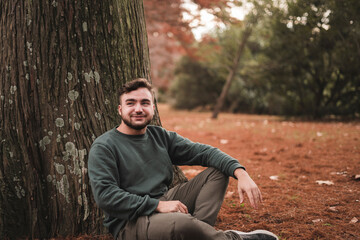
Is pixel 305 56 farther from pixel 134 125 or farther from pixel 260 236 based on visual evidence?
pixel 134 125

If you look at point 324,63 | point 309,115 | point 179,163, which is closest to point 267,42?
point 324,63

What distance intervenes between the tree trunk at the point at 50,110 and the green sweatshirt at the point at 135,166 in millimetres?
448

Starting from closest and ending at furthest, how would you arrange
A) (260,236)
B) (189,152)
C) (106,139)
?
(106,139), (260,236), (189,152)

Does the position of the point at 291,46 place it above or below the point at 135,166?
above

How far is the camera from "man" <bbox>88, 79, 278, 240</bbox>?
6.07 feet

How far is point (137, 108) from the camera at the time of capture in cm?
213

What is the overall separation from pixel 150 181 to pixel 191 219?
451mm

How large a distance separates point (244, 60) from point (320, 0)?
7.89m

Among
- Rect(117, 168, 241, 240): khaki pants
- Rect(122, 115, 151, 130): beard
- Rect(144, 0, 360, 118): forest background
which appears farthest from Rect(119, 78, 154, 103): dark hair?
Rect(144, 0, 360, 118): forest background

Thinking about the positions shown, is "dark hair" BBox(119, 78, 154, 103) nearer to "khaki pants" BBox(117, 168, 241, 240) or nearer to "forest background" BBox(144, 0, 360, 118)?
"khaki pants" BBox(117, 168, 241, 240)

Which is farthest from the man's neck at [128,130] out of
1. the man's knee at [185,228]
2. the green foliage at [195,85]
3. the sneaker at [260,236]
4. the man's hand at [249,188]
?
the green foliage at [195,85]

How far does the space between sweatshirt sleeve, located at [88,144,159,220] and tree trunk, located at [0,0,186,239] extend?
55 cm

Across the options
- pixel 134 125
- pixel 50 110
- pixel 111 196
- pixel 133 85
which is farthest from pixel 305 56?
pixel 111 196

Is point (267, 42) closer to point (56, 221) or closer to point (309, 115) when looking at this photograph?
point (309, 115)
